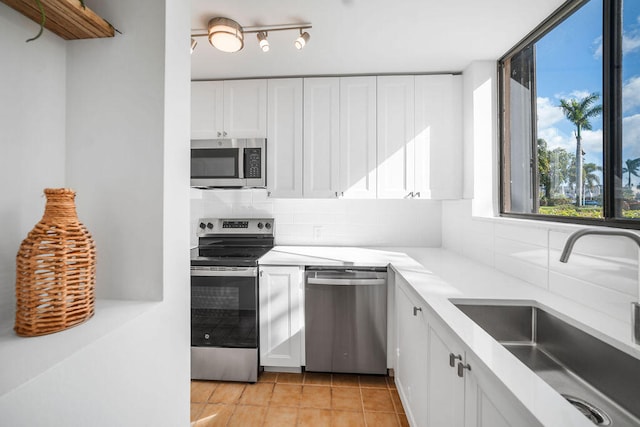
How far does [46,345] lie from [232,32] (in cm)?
175

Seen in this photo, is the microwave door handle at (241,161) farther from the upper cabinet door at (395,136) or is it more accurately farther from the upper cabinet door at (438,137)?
the upper cabinet door at (438,137)

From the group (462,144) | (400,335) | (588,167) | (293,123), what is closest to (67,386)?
(400,335)

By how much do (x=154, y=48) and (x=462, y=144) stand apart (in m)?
2.29

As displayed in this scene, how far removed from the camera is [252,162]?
8.28 feet

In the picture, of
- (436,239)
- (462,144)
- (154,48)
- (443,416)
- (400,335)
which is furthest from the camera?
(436,239)

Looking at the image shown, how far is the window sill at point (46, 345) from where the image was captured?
556mm

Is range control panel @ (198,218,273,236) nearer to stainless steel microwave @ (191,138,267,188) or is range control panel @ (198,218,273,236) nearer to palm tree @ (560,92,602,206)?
stainless steel microwave @ (191,138,267,188)

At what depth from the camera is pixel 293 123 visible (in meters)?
2.57

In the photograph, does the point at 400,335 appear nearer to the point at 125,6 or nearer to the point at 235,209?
the point at 235,209

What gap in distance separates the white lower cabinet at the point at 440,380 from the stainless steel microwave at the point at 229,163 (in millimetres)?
1447

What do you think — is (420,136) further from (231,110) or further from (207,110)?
(207,110)

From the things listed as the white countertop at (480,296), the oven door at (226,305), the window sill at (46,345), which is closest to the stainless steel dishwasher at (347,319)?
the white countertop at (480,296)

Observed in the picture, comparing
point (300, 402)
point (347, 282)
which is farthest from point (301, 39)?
point (300, 402)

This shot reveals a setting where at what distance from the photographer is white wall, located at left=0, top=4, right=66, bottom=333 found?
770 millimetres
